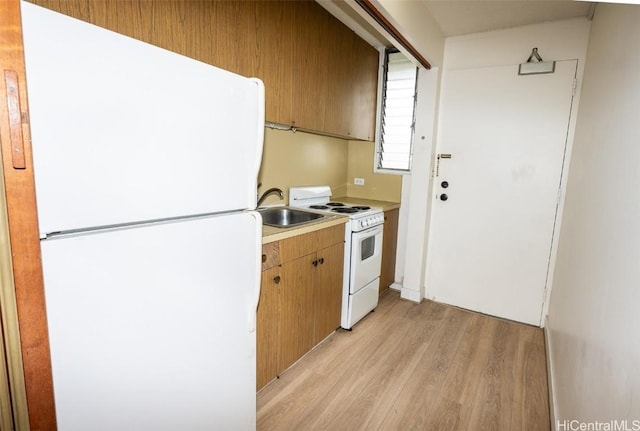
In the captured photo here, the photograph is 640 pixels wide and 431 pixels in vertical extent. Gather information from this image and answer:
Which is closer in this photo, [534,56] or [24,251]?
[24,251]

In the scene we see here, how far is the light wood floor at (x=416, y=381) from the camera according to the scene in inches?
68.9

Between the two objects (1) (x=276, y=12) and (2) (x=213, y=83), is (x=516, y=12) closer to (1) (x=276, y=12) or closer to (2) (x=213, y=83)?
(1) (x=276, y=12)

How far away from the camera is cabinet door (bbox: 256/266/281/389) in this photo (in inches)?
70.2

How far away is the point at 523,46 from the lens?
2660 mm

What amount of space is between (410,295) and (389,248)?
50 cm

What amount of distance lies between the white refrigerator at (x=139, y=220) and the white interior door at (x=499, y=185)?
2325 millimetres

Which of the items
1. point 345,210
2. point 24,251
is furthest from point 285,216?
point 24,251

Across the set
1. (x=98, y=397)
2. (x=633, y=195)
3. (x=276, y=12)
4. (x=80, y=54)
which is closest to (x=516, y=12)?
(x=276, y=12)

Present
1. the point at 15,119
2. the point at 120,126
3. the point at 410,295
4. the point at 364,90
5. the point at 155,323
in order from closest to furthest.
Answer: the point at 15,119 < the point at 120,126 < the point at 155,323 < the point at 364,90 < the point at 410,295

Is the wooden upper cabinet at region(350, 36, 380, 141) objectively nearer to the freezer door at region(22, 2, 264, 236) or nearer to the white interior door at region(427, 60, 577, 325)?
the white interior door at region(427, 60, 577, 325)

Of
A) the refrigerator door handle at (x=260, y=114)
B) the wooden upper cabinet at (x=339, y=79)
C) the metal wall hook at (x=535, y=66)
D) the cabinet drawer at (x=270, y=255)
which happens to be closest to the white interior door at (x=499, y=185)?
the metal wall hook at (x=535, y=66)

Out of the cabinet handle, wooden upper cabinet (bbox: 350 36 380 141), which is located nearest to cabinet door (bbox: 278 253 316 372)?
the cabinet handle

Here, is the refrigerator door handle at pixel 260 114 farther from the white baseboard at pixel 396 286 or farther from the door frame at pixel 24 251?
the white baseboard at pixel 396 286

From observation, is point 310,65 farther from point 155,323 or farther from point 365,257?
point 155,323
